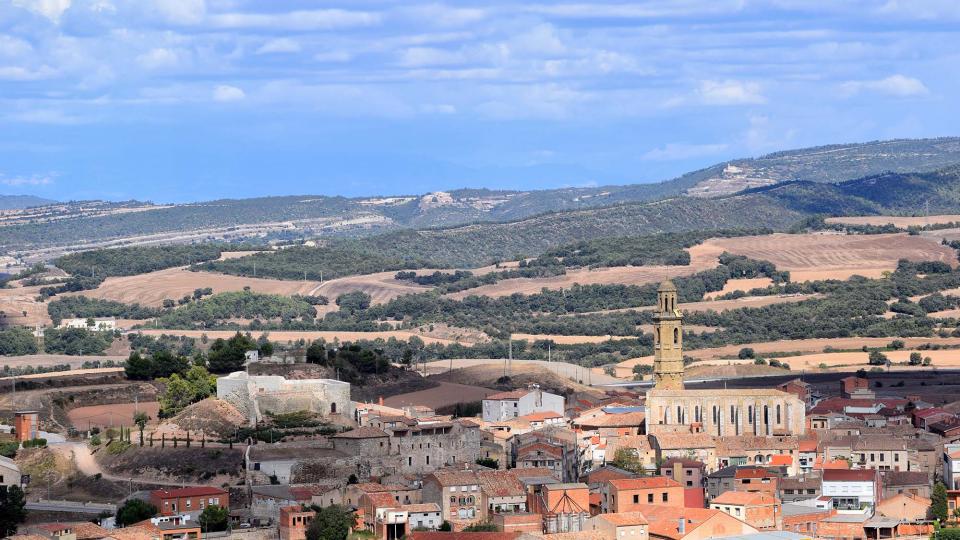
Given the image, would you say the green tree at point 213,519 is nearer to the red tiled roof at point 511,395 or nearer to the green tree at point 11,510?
the green tree at point 11,510

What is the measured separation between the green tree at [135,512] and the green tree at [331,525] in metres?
6.06

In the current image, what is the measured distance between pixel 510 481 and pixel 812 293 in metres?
93.6

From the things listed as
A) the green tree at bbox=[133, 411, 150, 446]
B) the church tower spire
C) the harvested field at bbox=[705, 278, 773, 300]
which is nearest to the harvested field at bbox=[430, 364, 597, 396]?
the church tower spire

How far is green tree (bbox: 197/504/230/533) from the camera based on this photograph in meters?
64.2

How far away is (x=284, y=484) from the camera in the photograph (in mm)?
69375

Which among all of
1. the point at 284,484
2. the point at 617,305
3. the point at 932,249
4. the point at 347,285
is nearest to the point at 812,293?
the point at 617,305

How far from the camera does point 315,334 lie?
146m

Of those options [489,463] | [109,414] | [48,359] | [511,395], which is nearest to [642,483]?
[489,463]

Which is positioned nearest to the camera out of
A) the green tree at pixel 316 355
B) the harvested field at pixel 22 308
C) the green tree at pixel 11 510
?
the green tree at pixel 11 510

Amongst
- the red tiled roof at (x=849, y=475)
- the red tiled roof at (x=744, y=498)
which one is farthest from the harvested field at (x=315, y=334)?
the red tiled roof at (x=744, y=498)

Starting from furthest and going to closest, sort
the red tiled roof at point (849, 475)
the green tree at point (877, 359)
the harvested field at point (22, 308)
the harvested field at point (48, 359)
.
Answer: the harvested field at point (22, 308), the harvested field at point (48, 359), the green tree at point (877, 359), the red tiled roof at point (849, 475)

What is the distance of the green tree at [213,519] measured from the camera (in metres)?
64.2

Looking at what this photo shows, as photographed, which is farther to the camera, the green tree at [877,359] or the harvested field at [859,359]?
the harvested field at [859,359]

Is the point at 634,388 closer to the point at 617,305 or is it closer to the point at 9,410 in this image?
the point at 9,410
